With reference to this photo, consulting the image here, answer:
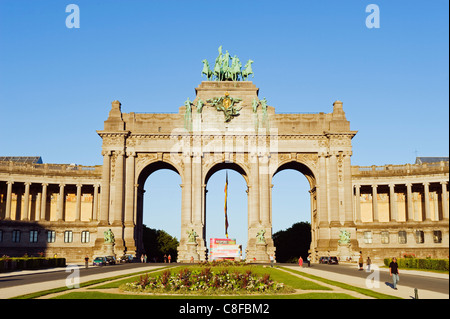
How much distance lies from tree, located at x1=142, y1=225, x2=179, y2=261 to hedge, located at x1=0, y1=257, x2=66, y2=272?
68726mm

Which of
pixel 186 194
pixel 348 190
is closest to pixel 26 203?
pixel 186 194

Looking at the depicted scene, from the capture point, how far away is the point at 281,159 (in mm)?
92312

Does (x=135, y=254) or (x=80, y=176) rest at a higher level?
(x=80, y=176)

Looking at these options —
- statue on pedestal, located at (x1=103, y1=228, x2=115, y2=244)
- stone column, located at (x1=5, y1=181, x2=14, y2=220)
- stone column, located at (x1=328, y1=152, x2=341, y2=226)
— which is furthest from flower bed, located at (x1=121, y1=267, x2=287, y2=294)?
stone column, located at (x1=5, y1=181, x2=14, y2=220)

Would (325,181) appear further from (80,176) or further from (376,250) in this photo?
(80,176)

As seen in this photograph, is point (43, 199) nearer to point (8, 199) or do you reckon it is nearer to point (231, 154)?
point (8, 199)

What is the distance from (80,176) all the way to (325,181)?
148 ft

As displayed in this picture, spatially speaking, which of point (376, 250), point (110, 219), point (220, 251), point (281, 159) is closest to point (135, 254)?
point (110, 219)

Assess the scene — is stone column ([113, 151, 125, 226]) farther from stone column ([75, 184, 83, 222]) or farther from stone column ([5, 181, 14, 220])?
stone column ([5, 181, 14, 220])

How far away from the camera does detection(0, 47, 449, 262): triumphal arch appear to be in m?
90.2

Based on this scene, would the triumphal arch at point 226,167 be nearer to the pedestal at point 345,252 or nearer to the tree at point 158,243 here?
the pedestal at point 345,252

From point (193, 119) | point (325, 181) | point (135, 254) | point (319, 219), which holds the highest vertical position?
point (193, 119)

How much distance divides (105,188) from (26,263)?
1219 inches

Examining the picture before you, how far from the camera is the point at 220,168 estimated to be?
98000mm
